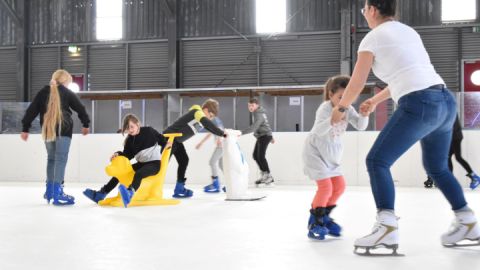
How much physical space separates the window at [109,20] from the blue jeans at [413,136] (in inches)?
624

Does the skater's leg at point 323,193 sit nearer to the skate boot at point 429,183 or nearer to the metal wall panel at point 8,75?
the skate boot at point 429,183

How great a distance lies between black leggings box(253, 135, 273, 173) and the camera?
8.91 metres

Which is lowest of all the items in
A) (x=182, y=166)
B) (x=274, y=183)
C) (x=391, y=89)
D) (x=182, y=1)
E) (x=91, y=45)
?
(x=274, y=183)

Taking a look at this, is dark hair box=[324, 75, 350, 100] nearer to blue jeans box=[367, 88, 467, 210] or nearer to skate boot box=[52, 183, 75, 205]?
blue jeans box=[367, 88, 467, 210]

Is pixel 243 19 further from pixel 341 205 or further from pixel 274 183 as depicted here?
pixel 341 205

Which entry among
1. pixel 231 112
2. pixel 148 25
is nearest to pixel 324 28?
pixel 231 112

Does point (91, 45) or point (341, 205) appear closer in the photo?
point (341, 205)

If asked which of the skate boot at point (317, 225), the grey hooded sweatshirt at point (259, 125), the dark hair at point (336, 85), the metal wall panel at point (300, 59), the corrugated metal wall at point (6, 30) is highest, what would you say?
the corrugated metal wall at point (6, 30)

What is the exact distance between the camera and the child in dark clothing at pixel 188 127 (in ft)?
19.0

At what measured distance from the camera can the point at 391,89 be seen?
275cm

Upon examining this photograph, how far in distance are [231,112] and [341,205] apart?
34.0ft

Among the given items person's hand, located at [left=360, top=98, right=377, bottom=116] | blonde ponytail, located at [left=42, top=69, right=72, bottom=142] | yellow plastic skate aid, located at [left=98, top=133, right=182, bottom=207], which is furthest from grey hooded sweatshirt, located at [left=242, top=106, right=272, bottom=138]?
person's hand, located at [left=360, top=98, right=377, bottom=116]

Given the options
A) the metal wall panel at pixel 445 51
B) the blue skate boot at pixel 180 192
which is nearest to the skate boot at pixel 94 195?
the blue skate boot at pixel 180 192

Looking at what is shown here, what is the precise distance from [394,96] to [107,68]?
52.3ft
